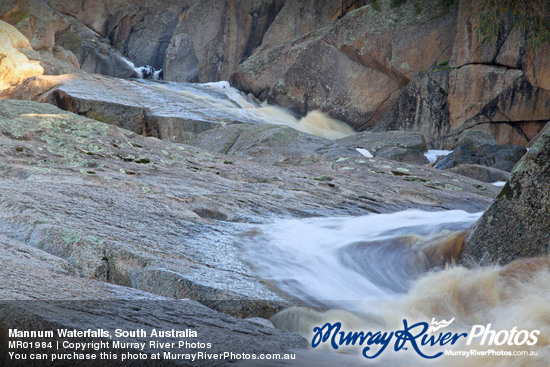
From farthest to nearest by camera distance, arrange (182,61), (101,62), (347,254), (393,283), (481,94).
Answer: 1. (182,61)
2. (101,62)
3. (481,94)
4. (347,254)
5. (393,283)

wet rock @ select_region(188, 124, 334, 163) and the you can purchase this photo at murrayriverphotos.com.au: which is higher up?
the you can purchase this photo at murrayriverphotos.com.au

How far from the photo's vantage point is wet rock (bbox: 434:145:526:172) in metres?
13.6

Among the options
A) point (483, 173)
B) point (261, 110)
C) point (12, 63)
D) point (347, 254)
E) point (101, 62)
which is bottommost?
point (261, 110)

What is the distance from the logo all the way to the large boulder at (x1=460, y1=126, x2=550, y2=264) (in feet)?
3.75

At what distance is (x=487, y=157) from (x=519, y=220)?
10621 millimetres

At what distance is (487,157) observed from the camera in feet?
46.0

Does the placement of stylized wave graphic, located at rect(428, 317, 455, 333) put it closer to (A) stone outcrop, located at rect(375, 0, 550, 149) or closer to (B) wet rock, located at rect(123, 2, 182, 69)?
(A) stone outcrop, located at rect(375, 0, 550, 149)

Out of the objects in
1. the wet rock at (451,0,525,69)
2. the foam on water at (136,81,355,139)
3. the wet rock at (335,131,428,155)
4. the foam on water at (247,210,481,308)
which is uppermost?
the wet rock at (451,0,525,69)

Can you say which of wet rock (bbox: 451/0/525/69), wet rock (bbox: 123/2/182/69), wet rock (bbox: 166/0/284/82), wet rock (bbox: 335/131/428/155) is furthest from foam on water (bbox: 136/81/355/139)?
wet rock (bbox: 123/2/182/69)

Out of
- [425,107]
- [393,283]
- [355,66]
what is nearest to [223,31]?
[355,66]

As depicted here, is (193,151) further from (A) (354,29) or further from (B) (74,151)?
(A) (354,29)

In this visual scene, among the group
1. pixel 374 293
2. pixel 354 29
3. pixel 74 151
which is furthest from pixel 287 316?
pixel 354 29

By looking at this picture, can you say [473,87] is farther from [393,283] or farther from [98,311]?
[98,311]

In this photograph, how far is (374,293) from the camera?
3.96 metres
